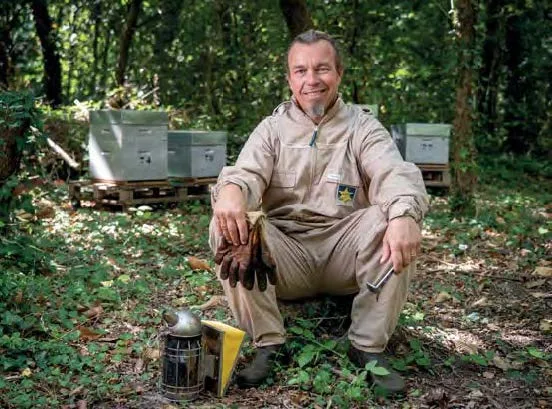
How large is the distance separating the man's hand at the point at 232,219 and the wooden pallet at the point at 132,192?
4.63m

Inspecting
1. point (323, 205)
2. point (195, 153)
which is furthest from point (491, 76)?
point (323, 205)

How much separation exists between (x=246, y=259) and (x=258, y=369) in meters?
0.53

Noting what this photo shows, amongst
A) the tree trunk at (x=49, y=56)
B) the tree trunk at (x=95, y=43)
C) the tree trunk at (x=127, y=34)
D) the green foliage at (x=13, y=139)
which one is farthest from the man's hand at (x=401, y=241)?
the tree trunk at (x=95, y=43)

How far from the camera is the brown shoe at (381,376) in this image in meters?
2.91

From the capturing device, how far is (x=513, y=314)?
4.25 meters

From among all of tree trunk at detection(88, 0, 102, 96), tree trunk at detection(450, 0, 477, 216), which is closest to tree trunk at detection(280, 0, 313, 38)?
tree trunk at detection(450, 0, 477, 216)

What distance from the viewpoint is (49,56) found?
42.5ft

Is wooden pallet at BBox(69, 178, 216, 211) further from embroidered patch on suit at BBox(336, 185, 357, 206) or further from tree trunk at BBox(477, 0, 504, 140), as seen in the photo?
tree trunk at BBox(477, 0, 504, 140)

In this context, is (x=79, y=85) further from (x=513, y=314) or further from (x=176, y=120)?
(x=513, y=314)

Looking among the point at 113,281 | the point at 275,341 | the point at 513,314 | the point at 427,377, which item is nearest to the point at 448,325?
the point at 513,314

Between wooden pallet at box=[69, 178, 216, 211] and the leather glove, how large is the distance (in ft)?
15.2

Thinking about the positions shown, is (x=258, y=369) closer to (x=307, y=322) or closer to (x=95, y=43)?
(x=307, y=322)

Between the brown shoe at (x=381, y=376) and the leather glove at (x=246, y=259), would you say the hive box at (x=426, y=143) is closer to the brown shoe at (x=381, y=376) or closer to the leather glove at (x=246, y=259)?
the brown shoe at (x=381, y=376)

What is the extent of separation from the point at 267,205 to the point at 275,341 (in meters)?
0.71
